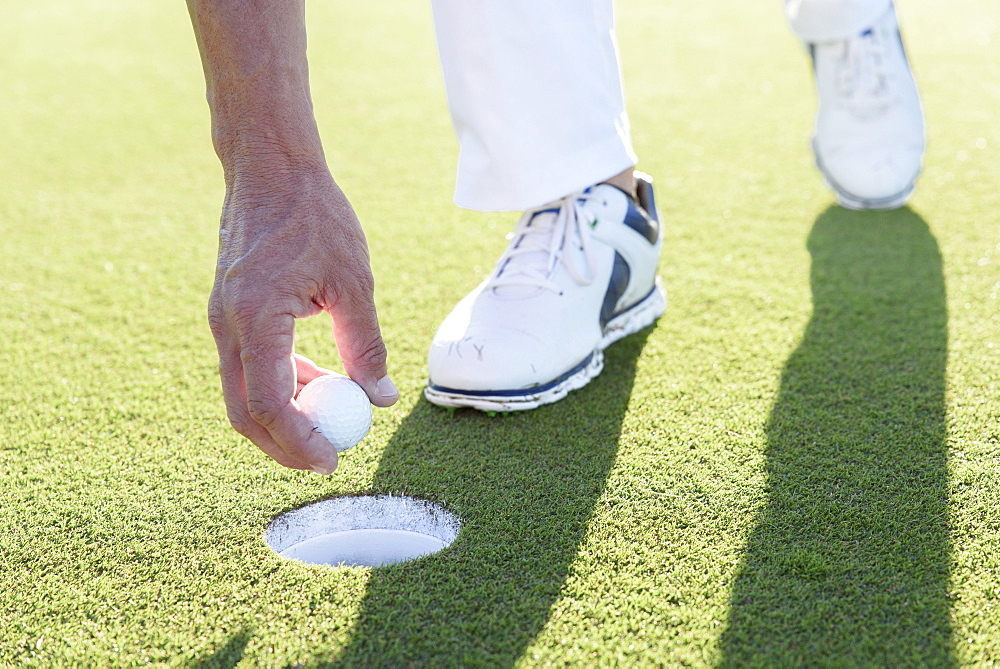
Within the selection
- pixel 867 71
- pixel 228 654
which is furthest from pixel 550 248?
pixel 867 71

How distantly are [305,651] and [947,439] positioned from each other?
1.01m

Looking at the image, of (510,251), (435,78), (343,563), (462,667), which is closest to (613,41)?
(510,251)

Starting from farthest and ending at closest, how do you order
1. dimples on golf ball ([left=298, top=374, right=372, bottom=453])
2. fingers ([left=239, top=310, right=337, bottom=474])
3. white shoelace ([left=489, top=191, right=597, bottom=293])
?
white shoelace ([left=489, top=191, right=597, bottom=293]) → dimples on golf ball ([left=298, top=374, right=372, bottom=453]) → fingers ([left=239, top=310, right=337, bottom=474])

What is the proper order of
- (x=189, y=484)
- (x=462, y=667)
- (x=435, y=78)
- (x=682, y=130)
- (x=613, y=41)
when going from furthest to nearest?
1. (x=435, y=78)
2. (x=682, y=130)
3. (x=613, y=41)
4. (x=189, y=484)
5. (x=462, y=667)

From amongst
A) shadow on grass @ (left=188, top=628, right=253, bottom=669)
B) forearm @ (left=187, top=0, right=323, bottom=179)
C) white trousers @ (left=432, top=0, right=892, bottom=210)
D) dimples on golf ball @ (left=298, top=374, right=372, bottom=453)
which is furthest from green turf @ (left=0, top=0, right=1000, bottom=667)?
forearm @ (left=187, top=0, right=323, bottom=179)

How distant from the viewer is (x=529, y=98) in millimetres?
1605

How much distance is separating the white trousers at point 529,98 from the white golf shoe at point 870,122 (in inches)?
36.0

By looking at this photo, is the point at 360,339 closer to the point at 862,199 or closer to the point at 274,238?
the point at 274,238

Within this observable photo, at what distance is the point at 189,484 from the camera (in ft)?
4.68

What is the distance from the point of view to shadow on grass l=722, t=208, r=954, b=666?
107cm

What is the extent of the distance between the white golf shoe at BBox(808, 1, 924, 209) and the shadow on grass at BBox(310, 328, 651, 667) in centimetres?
96

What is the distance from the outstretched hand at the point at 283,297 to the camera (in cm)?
102

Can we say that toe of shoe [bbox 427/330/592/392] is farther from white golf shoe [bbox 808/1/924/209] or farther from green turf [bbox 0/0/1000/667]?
white golf shoe [bbox 808/1/924/209]

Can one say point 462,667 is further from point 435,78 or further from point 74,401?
point 435,78
